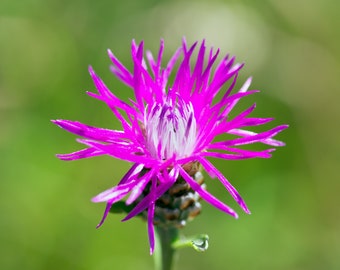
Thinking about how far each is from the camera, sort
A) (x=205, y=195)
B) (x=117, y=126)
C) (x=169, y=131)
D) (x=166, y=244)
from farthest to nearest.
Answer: (x=117, y=126) → (x=166, y=244) → (x=169, y=131) → (x=205, y=195)

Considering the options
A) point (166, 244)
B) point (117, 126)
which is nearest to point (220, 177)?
point (166, 244)

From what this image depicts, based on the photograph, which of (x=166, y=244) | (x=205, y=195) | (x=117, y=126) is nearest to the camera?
(x=205, y=195)

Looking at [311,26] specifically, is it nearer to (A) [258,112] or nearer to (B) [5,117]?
(A) [258,112]

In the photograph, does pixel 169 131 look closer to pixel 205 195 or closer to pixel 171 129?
pixel 171 129

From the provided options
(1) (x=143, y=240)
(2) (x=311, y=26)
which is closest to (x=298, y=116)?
(2) (x=311, y=26)

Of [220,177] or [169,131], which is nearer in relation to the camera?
[220,177]

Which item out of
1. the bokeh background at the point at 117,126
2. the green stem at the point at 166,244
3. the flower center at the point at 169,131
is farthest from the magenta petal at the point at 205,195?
the bokeh background at the point at 117,126
